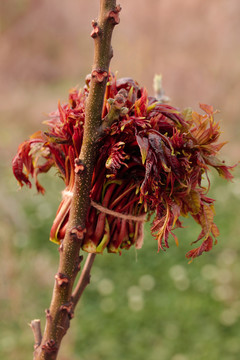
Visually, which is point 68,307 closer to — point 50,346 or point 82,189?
point 50,346

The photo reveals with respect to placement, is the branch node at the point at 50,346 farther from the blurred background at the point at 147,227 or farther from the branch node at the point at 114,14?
the branch node at the point at 114,14

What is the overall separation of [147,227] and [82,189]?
11.2 ft

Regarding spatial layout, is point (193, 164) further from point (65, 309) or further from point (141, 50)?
point (141, 50)

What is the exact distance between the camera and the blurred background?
315 cm

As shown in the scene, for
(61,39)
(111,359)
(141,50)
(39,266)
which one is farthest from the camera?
(61,39)

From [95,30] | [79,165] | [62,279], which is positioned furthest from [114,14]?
Answer: [62,279]

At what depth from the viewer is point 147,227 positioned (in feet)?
14.0

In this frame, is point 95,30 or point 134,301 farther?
point 134,301

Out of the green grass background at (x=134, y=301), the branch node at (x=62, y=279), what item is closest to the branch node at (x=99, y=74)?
the branch node at (x=62, y=279)

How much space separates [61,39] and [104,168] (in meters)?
7.88

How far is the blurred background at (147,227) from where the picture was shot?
315 cm

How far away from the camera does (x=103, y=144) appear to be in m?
0.88

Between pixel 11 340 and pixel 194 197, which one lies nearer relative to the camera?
pixel 194 197

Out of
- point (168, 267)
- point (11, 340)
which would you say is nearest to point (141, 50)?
point (168, 267)
